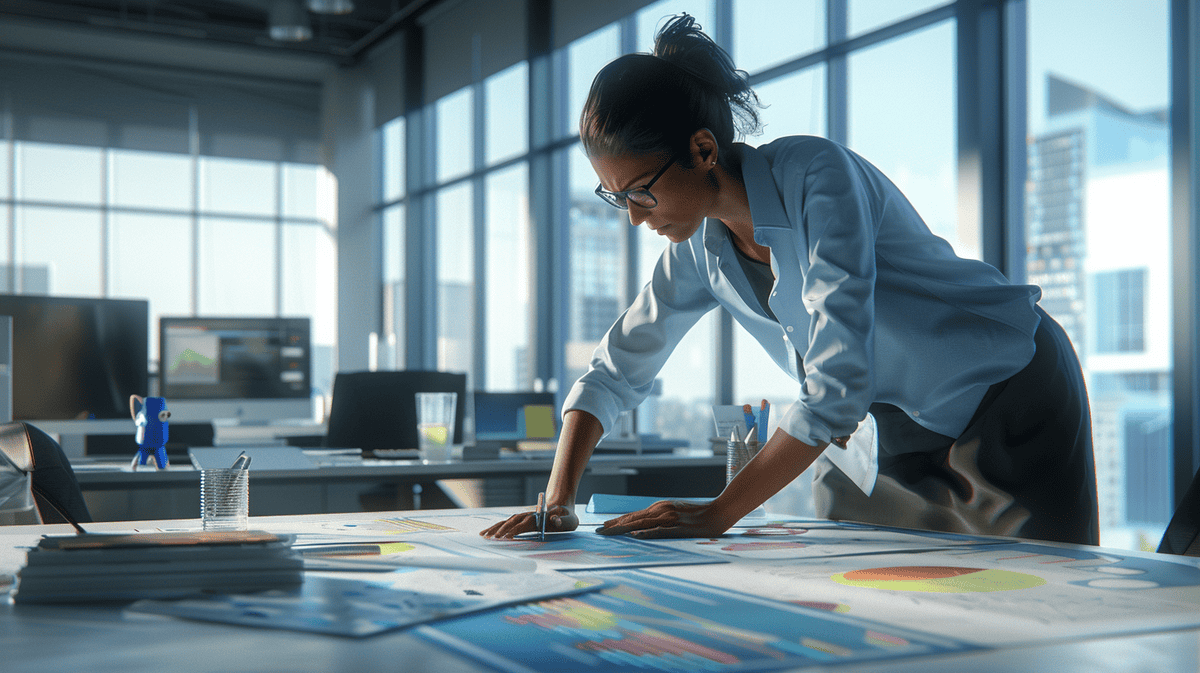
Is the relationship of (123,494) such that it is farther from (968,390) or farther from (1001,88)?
(1001,88)

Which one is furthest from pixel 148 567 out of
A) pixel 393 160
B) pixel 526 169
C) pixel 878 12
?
pixel 393 160

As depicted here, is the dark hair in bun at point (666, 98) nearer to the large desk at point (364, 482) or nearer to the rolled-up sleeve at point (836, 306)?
the rolled-up sleeve at point (836, 306)

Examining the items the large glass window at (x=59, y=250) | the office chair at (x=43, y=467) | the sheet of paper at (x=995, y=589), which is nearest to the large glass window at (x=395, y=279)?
the large glass window at (x=59, y=250)

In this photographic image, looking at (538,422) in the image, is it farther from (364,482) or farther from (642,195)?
(642,195)

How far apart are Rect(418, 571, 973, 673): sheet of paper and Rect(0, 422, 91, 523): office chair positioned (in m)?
1.26

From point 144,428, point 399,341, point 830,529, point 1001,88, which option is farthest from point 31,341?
point 399,341

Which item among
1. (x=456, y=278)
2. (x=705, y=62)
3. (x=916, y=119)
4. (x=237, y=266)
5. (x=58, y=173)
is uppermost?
(x=58, y=173)

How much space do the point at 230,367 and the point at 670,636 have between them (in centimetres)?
423

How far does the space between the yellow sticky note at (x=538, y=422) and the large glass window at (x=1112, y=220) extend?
6.48 ft

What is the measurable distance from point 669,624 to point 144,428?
223 cm

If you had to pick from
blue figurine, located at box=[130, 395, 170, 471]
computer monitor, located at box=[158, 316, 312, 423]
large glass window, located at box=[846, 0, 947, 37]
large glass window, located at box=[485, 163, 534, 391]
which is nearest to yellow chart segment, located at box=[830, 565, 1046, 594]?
blue figurine, located at box=[130, 395, 170, 471]

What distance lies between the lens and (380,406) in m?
3.52

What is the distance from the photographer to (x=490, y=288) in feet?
24.9

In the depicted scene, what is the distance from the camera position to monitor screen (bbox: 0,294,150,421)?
3.28m
